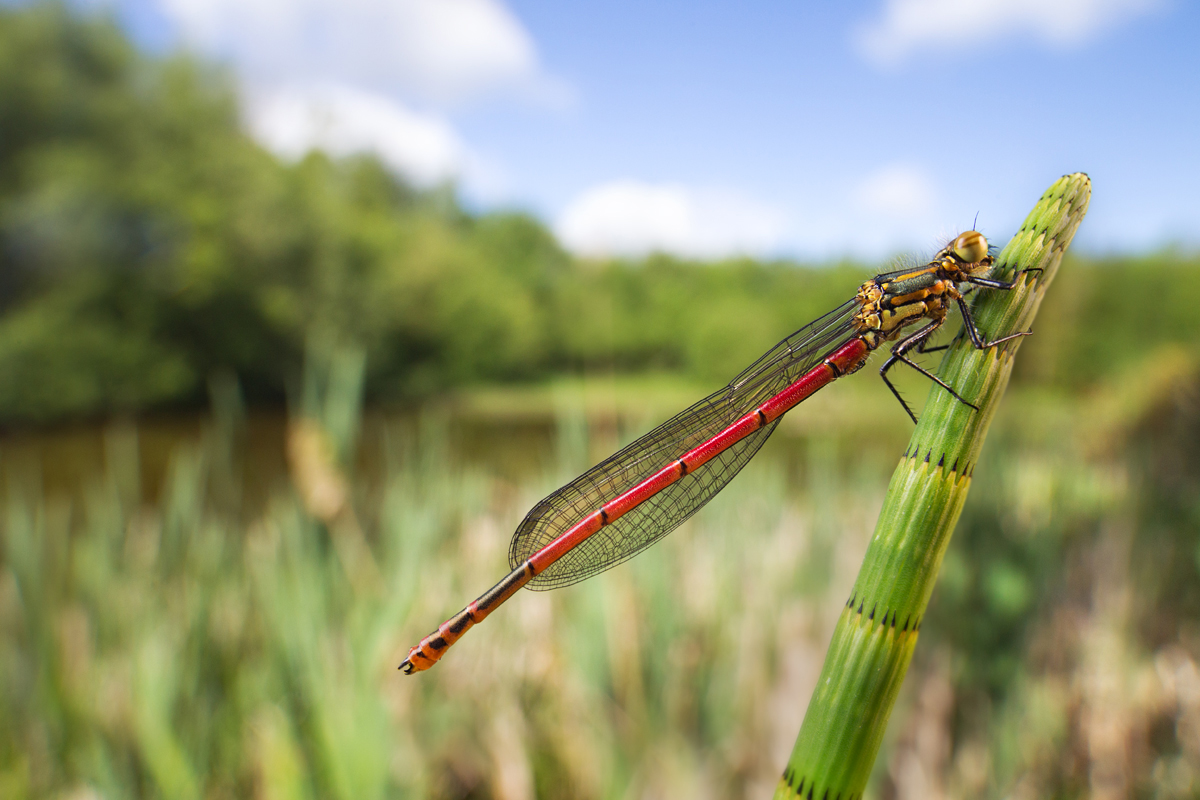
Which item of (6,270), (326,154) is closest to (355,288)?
(6,270)

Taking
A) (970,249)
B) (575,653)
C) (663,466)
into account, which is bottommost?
(575,653)

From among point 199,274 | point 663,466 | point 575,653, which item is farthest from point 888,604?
point 199,274

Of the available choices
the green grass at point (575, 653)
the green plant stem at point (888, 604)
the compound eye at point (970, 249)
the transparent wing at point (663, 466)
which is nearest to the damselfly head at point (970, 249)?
the compound eye at point (970, 249)

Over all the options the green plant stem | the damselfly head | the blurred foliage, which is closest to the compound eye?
the damselfly head

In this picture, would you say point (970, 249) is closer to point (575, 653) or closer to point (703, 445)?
point (703, 445)

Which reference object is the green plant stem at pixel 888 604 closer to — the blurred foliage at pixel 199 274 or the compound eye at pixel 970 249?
the compound eye at pixel 970 249

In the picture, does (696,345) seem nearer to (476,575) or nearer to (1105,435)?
(476,575)
